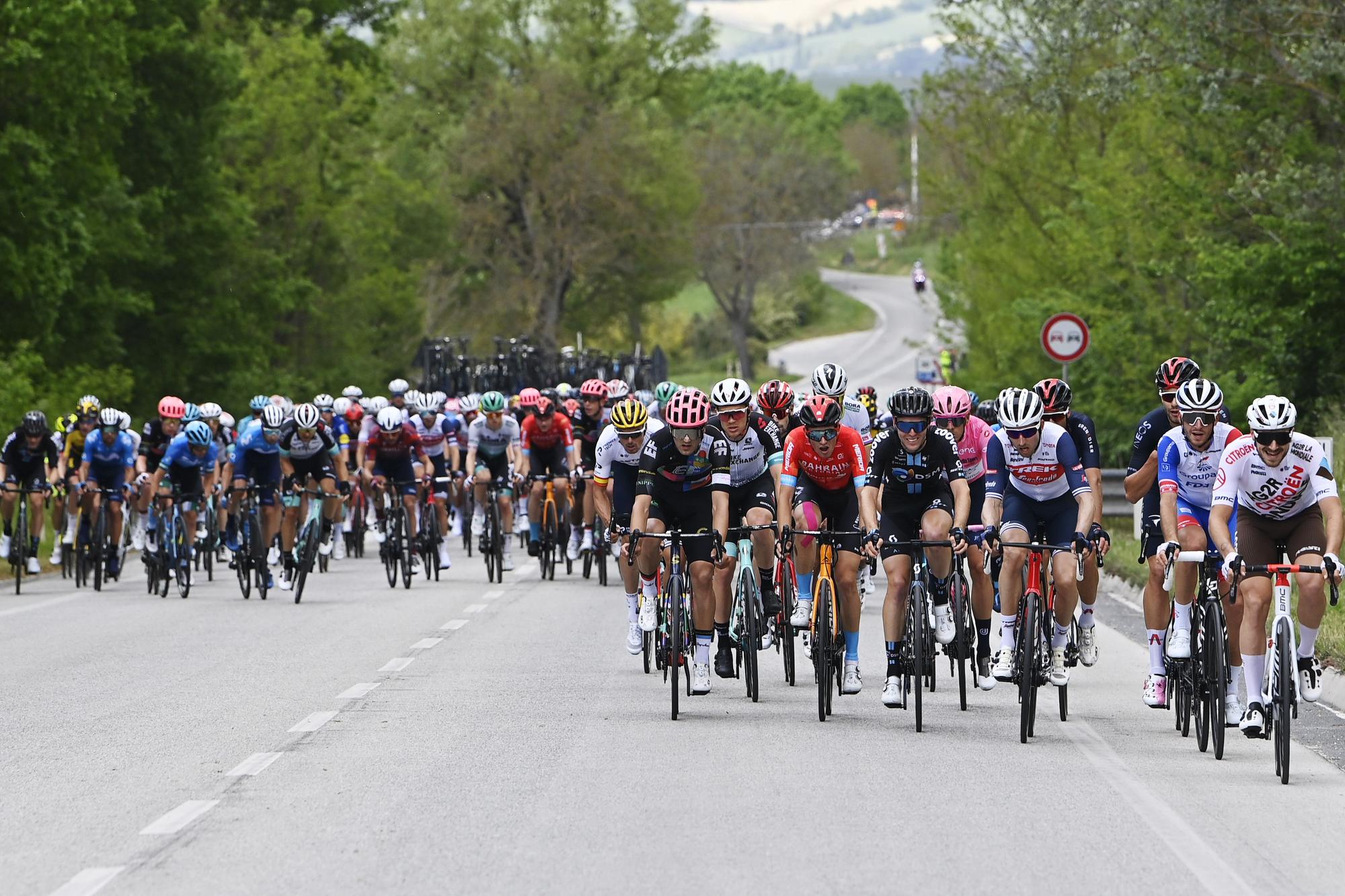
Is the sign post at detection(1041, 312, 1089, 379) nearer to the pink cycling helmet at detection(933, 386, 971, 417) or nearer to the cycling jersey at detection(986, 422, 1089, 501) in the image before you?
the pink cycling helmet at detection(933, 386, 971, 417)

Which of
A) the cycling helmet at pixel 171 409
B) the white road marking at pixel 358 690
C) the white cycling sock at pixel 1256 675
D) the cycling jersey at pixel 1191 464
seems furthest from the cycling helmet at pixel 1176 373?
the cycling helmet at pixel 171 409

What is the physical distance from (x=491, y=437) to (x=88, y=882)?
53.1 ft

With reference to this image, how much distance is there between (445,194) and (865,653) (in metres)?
67.4

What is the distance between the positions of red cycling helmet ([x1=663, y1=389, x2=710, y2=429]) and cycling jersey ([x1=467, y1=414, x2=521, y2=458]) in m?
11.1

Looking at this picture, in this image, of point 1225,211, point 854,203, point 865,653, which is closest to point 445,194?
point 1225,211

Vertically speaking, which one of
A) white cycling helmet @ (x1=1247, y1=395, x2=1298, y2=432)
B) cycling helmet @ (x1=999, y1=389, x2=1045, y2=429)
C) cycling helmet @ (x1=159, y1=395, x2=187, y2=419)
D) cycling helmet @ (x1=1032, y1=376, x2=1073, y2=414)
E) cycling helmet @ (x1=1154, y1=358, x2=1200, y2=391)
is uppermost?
cycling helmet @ (x1=159, y1=395, x2=187, y2=419)

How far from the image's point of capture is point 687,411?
12750 millimetres

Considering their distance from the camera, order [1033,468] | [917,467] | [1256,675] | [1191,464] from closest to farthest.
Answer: [1256,675] < [1191,464] < [917,467] < [1033,468]

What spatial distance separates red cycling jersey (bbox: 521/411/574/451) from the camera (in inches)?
897

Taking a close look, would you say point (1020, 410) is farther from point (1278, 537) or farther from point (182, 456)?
point (182, 456)

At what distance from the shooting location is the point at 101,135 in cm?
4678

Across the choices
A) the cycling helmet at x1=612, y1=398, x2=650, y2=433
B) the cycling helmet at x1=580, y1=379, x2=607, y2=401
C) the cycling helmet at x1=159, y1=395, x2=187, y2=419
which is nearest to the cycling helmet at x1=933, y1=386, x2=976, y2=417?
the cycling helmet at x1=612, y1=398, x2=650, y2=433

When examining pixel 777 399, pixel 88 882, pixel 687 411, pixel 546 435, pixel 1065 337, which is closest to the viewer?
pixel 88 882

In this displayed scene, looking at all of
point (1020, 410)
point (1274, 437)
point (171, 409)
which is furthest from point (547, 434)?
point (1274, 437)
